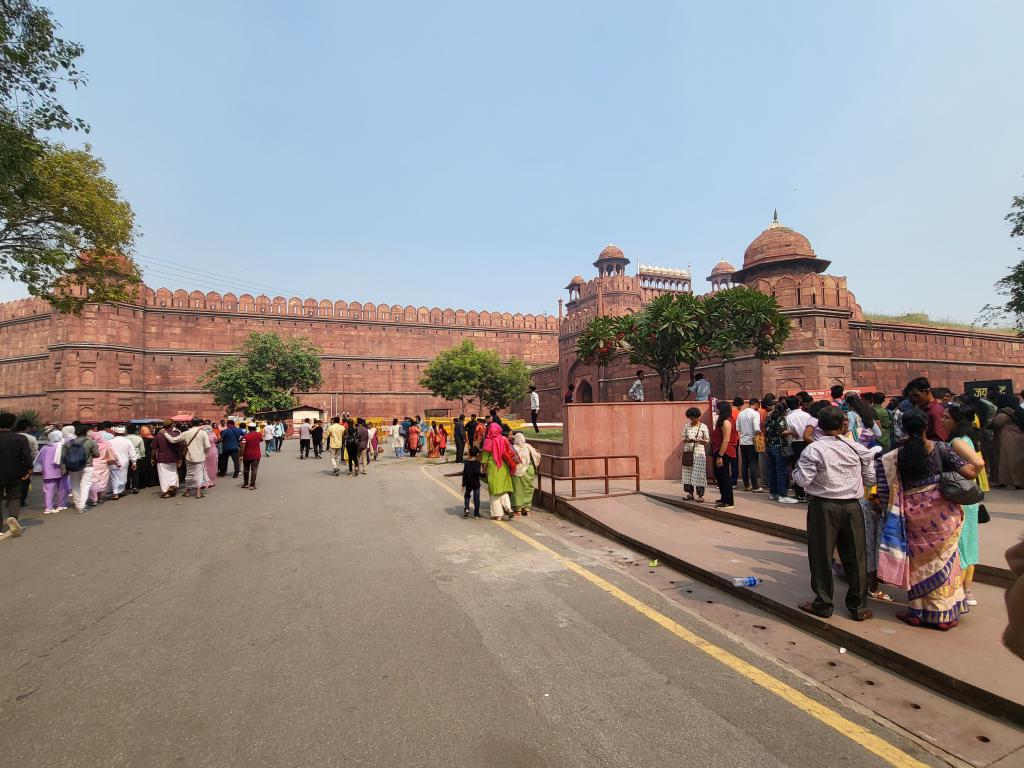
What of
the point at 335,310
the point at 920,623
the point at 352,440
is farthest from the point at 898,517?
the point at 335,310

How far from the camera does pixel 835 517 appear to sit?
3830mm

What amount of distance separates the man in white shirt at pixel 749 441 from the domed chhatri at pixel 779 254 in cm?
1917

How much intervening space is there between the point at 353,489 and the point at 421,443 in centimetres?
1099

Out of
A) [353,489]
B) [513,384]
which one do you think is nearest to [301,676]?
[353,489]

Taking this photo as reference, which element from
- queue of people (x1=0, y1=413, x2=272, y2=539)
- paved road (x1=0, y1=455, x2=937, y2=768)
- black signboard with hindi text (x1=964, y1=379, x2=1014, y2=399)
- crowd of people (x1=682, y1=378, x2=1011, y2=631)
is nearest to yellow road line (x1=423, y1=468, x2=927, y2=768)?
paved road (x1=0, y1=455, x2=937, y2=768)

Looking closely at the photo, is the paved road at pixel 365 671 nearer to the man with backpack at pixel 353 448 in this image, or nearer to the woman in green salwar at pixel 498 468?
the woman in green salwar at pixel 498 468

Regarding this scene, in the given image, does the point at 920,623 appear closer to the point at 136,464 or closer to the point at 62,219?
the point at 136,464

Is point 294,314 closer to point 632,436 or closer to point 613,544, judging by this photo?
point 632,436

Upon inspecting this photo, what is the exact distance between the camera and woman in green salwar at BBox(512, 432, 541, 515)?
27.5 feet

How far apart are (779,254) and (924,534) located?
25686 mm

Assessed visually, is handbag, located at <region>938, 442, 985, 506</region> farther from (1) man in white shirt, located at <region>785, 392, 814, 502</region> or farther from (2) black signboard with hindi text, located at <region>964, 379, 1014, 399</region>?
(2) black signboard with hindi text, located at <region>964, 379, 1014, 399</region>

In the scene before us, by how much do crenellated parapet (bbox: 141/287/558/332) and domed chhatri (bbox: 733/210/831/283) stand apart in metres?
29.2

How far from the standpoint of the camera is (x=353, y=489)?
11.4 meters

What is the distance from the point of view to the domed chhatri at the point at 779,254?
1017 inches
